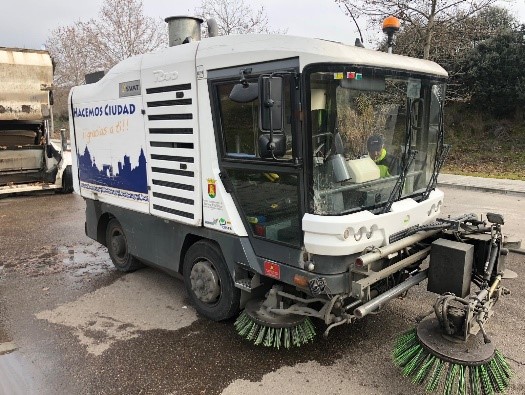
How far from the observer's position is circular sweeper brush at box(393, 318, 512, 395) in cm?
290

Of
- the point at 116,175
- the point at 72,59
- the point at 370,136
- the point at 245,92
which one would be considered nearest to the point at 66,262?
the point at 116,175

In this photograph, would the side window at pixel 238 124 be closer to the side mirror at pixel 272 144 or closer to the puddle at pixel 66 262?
the side mirror at pixel 272 144

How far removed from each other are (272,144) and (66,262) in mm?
4456

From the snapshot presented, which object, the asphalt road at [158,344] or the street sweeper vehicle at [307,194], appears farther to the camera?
the asphalt road at [158,344]

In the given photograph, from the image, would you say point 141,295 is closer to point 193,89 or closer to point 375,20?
point 193,89

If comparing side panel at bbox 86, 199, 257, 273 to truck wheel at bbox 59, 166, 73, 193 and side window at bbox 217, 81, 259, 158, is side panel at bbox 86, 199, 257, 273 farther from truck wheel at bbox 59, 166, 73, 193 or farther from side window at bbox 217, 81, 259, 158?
truck wheel at bbox 59, 166, 73, 193

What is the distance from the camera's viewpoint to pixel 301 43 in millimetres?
3102

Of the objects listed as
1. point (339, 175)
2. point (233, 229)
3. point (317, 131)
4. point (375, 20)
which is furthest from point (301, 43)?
point (375, 20)

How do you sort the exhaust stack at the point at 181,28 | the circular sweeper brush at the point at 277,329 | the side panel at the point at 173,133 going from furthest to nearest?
the exhaust stack at the point at 181,28 < the side panel at the point at 173,133 < the circular sweeper brush at the point at 277,329

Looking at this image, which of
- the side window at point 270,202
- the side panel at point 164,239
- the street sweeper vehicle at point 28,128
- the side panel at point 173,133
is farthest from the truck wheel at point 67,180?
the side window at point 270,202

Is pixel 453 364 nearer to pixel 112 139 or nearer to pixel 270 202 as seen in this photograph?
pixel 270 202

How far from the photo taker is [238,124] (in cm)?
369

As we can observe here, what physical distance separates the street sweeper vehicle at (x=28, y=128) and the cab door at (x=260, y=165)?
28.0 ft

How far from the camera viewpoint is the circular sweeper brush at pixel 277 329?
12.1 feet
